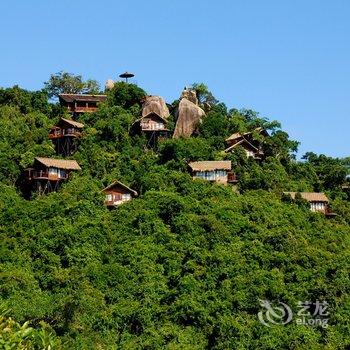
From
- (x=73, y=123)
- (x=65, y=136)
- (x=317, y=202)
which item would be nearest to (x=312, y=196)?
(x=317, y=202)

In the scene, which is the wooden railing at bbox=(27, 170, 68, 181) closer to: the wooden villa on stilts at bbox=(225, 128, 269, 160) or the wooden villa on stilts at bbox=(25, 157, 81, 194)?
the wooden villa on stilts at bbox=(25, 157, 81, 194)

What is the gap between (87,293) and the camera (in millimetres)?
45156

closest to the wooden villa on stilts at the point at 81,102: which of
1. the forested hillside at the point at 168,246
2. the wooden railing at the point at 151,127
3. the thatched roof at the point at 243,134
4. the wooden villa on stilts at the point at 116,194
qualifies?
the forested hillside at the point at 168,246

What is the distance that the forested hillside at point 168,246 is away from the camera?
1694 inches

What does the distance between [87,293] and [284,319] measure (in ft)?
42.6

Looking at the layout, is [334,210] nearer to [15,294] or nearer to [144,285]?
[144,285]

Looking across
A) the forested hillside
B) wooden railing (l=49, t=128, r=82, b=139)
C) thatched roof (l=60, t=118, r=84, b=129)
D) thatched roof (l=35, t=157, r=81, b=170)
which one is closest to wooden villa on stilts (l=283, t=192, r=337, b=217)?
the forested hillside

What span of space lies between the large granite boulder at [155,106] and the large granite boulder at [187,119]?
2.22m

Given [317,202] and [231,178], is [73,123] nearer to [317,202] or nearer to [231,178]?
[231,178]

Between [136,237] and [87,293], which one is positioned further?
[136,237]

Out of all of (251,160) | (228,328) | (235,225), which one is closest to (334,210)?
(251,160)

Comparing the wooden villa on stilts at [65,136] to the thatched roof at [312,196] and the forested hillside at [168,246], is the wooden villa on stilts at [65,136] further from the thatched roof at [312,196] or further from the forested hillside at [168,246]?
the thatched roof at [312,196]

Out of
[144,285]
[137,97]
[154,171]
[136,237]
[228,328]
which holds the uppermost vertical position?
[137,97]

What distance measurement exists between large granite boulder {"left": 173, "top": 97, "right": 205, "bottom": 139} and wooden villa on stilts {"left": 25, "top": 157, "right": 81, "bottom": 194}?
12777mm
